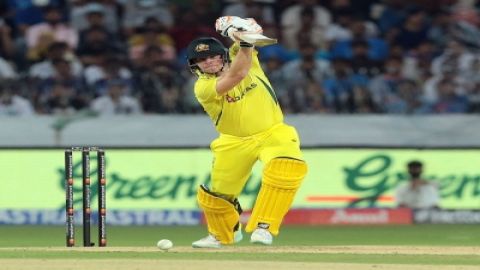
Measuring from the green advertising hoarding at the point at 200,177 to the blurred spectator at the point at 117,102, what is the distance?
95 centimetres

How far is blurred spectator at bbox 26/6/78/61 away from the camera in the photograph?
16797mm

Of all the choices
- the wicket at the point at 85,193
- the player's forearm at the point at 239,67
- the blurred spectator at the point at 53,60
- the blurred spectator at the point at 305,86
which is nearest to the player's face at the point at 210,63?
the player's forearm at the point at 239,67

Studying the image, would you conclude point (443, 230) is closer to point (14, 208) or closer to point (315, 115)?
point (315, 115)

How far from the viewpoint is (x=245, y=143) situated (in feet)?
34.2

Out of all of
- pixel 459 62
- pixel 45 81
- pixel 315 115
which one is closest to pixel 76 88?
pixel 45 81

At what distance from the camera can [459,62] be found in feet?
54.9

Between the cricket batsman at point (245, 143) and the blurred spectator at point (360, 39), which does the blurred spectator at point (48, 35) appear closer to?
the blurred spectator at point (360, 39)

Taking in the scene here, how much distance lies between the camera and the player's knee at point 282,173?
10195 mm

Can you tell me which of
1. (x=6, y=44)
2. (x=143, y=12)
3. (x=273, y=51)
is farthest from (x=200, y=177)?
(x=6, y=44)

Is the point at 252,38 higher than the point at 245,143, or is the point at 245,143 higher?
the point at 252,38

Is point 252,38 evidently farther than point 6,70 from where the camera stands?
No

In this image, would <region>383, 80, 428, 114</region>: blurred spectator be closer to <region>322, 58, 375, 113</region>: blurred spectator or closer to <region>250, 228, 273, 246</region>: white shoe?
<region>322, 58, 375, 113</region>: blurred spectator

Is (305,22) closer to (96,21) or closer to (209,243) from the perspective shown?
(96,21)

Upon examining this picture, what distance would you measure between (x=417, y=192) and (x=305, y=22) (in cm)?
297
